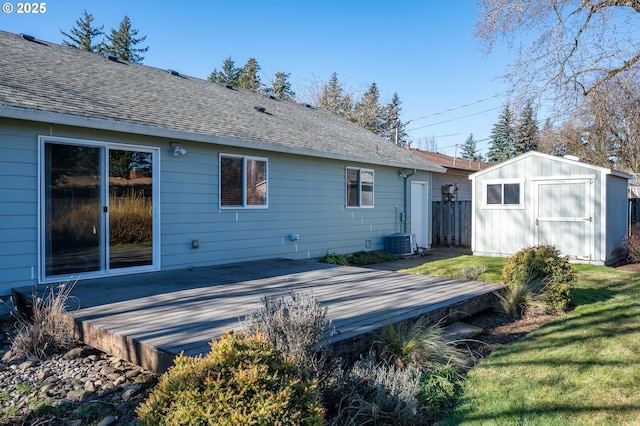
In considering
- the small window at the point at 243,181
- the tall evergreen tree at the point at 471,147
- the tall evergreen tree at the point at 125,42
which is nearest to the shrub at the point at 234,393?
the small window at the point at 243,181

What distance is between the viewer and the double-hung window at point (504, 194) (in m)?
10.8

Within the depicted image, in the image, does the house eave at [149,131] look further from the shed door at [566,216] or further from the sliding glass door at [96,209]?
the shed door at [566,216]

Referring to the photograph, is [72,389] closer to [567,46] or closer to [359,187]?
[359,187]

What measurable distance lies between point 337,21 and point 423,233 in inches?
345

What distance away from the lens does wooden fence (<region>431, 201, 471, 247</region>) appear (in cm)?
1412

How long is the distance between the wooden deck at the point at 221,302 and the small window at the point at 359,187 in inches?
149

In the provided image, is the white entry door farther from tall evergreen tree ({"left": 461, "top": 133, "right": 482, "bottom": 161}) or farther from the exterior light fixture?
tall evergreen tree ({"left": 461, "top": 133, "right": 482, "bottom": 161})

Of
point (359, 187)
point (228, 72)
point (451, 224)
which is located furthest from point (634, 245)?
point (228, 72)

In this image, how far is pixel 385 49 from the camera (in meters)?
19.7

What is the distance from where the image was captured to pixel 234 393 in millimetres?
1880

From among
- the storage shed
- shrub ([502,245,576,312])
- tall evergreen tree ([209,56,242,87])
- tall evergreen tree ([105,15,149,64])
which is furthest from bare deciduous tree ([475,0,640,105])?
tall evergreen tree ([209,56,242,87])

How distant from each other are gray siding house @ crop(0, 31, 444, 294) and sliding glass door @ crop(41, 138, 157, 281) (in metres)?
0.02

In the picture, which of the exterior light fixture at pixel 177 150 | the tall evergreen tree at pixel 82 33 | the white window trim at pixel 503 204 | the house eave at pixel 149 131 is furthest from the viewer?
the tall evergreen tree at pixel 82 33

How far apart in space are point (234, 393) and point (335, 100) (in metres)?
28.5
